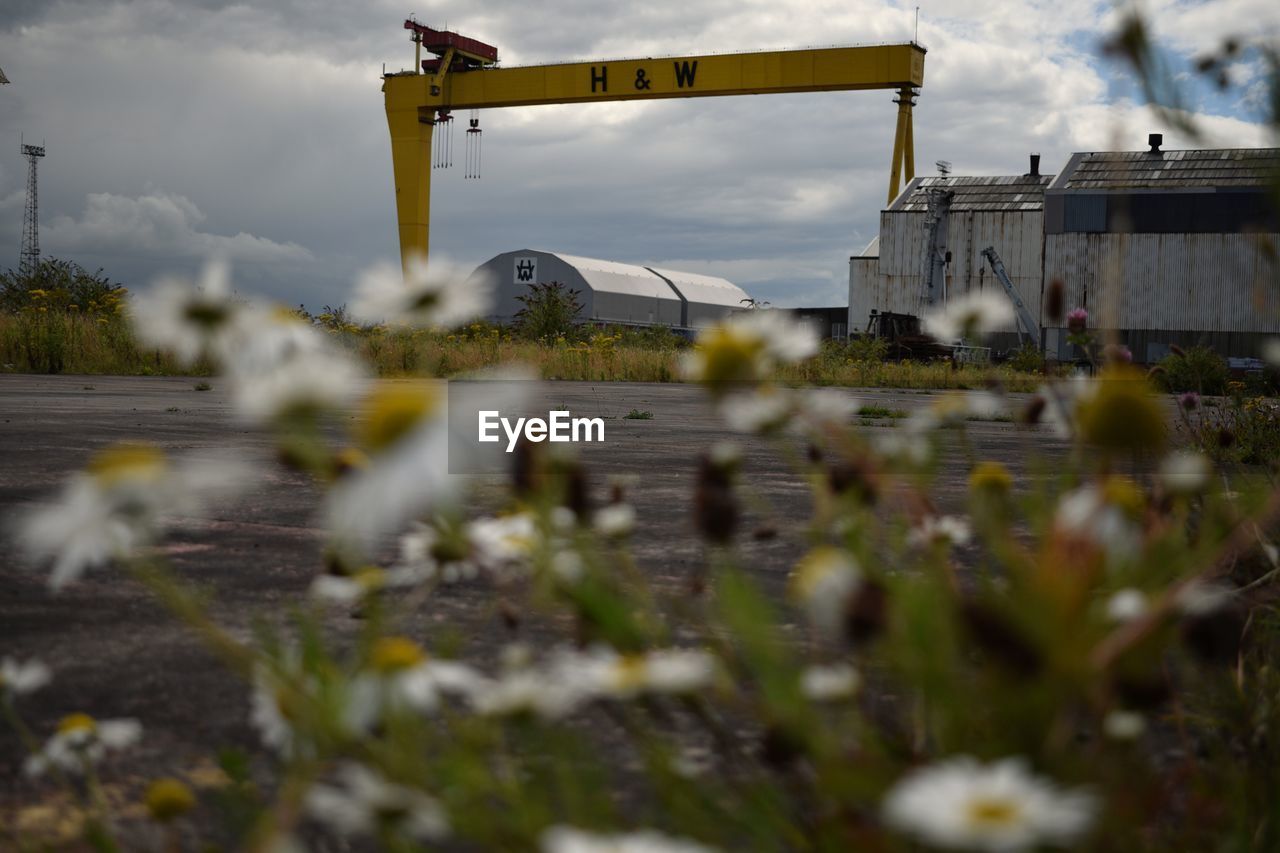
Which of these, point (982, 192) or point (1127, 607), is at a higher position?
point (982, 192)

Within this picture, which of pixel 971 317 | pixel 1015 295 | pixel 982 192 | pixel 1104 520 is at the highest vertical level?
pixel 982 192

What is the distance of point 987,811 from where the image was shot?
388 mm

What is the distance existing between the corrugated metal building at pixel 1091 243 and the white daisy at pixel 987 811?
21620mm

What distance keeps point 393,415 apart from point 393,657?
0.15m

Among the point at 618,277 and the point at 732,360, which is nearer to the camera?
the point at 732,360

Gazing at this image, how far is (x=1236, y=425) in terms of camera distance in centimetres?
448

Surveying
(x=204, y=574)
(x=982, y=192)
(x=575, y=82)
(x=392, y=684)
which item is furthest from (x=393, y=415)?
(x=982, y=192)

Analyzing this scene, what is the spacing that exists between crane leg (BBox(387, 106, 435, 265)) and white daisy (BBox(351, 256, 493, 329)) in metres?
24.7

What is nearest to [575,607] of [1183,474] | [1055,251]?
[1183,474]

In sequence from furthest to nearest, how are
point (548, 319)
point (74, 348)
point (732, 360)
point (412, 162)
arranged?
point (412, 162)
point (548, 319)
point (74, 348)
point (732, 360)

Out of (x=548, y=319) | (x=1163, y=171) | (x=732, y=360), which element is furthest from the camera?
(x=1163, y=171)

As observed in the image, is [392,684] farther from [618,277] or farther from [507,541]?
[618,277]

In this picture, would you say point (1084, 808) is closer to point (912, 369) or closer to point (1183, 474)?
point (1183, 474)

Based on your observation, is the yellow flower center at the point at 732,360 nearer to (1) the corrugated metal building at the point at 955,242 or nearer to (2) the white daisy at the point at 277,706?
(2) the white daisy at the point at 277,706
